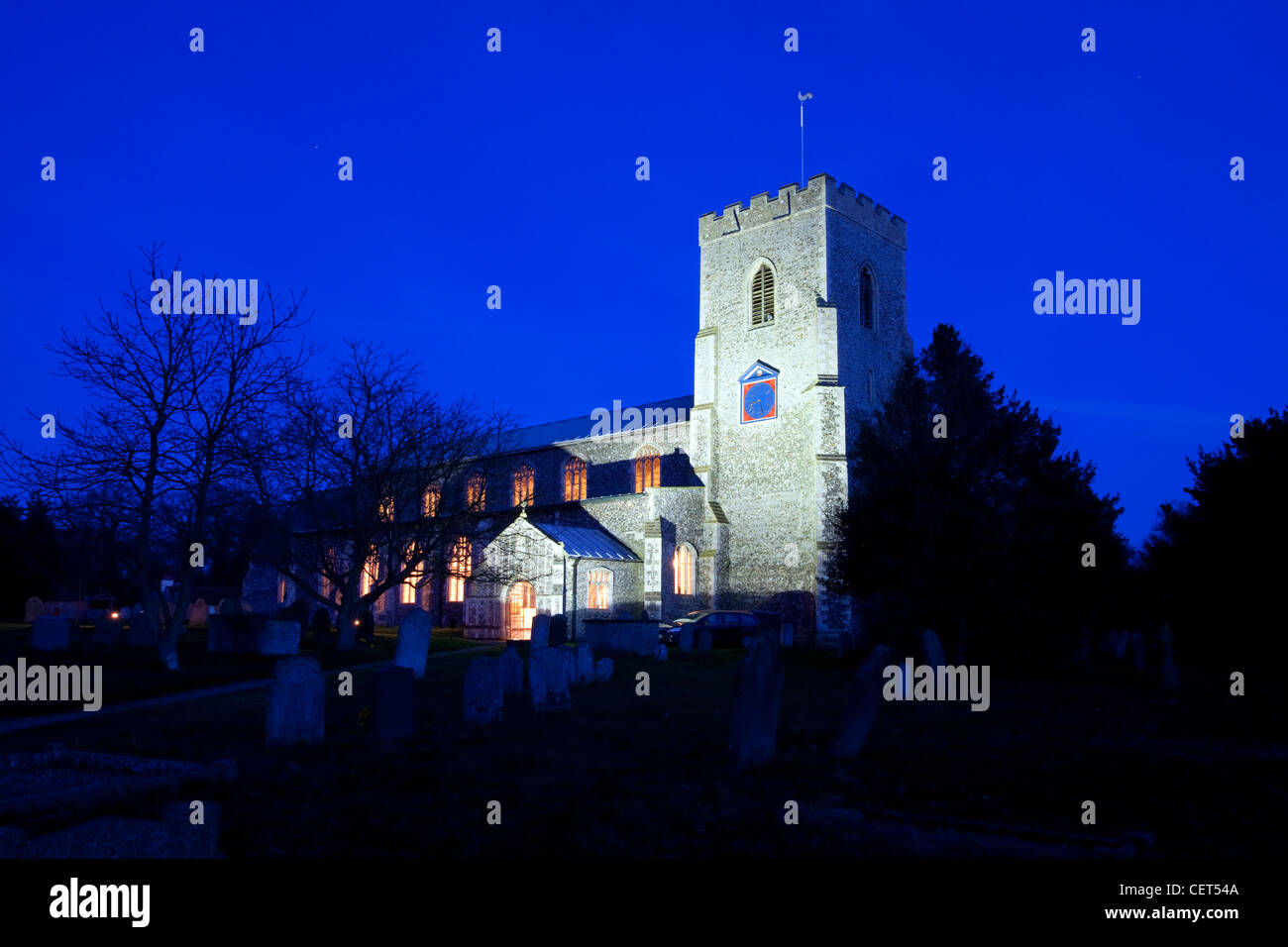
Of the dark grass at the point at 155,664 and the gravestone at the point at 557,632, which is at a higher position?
the gravestone at the point at 557,632

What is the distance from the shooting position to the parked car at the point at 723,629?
87.0 ft

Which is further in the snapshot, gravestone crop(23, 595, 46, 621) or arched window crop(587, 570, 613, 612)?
gravestone crop(23, 595, 46, 621)

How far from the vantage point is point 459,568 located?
3519cm

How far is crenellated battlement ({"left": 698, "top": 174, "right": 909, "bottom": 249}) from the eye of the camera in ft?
109

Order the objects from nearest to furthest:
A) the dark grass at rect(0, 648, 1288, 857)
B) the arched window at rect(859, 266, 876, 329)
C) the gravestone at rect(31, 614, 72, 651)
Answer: the dark grass at rect(0, 648, 1288, 857)
the gravestone at rect(31, 614, 72, 651)
the arched window at rect(859, 266, 876, 329)

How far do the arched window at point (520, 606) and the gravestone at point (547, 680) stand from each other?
1930cm

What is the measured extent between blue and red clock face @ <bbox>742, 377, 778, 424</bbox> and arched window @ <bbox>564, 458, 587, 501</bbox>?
8.75 m

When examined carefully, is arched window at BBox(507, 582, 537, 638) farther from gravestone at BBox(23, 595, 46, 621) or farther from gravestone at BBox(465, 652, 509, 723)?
gravestone at BBox(23, 595, 46, 621)

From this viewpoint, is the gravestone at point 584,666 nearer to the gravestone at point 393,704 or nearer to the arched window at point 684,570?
the gravestone at point 393,704

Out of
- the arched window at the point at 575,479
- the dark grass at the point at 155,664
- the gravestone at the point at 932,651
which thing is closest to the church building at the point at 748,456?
the arched window at the point at 575,479

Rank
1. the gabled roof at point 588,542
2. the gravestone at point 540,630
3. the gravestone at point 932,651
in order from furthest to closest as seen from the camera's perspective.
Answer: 1. the gabled roof at point 588,542
2. the gravestone at point 540,630
3. the gravestone at point 932,651

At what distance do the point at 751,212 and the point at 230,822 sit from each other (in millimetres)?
32756

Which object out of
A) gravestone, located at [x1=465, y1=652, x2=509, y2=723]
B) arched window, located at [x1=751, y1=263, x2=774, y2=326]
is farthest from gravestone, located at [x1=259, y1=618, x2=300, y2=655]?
arched window, located at [x1=751, y1=263, x2=774, y2=326]
